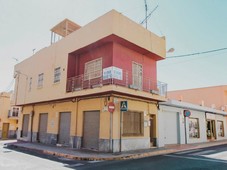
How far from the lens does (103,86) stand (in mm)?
10914

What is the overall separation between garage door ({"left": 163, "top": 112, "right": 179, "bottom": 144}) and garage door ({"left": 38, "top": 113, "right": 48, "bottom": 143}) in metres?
10.5

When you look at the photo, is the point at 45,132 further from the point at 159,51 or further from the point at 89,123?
the point at 159,51

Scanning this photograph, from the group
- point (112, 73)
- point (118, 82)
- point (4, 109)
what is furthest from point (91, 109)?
point (4, 109)

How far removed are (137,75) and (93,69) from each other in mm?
3130

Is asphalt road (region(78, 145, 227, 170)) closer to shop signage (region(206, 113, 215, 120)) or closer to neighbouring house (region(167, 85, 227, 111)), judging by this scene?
shop signage (region(206, 113, 215, 120))

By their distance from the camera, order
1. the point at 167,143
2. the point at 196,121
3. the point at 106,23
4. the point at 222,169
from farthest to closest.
Result: the point at 196,121 → the point at 167,143 → the point at 106,23 → the point at 222,169

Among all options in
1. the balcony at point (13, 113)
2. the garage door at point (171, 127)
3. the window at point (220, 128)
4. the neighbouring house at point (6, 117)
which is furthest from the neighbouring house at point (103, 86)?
the neighbouring house at point (6, 117)

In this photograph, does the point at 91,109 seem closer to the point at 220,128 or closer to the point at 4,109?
the point at 220,128

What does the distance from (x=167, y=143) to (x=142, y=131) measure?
4.26 metres

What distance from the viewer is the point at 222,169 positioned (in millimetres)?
7402

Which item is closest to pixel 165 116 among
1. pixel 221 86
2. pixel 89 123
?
pixel 89 123

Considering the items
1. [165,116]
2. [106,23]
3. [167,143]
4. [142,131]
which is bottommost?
[167,143]

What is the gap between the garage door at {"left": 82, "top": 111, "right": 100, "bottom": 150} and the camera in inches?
479

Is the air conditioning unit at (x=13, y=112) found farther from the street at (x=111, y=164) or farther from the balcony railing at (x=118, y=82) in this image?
the street at (x=111, y=164)
